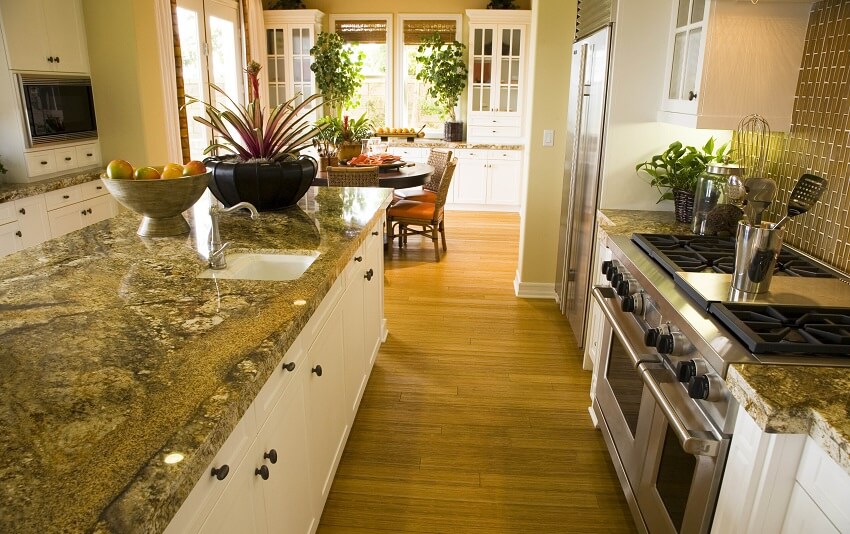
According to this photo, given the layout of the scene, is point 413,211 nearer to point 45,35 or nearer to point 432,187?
point 432,187

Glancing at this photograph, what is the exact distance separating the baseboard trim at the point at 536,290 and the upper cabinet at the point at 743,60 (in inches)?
85.5

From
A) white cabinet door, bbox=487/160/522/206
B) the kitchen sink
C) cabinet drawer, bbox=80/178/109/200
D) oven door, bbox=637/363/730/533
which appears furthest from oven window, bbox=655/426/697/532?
white cabinet door, bbox=487/160/522/206

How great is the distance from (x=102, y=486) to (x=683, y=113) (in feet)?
8.17

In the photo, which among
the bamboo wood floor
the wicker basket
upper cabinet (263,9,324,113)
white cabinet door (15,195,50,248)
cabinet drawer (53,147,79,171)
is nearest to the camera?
the bamboo wood floor

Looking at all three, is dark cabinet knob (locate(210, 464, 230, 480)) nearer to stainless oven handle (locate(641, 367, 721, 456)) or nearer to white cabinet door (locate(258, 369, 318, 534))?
white cabinet door (locate(258, 369, 318, 534))

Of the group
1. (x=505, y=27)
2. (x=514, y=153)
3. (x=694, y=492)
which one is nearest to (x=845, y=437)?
(x=694, y=492)

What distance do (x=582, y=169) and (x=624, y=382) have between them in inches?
63.9

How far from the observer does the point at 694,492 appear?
Result: 1.53 metres

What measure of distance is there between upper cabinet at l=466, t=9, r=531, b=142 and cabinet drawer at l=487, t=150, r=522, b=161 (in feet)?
0.92

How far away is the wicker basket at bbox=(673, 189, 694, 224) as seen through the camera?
8.77 feet

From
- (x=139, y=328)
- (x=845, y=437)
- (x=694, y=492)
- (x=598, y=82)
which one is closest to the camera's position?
(x=845, y=437)

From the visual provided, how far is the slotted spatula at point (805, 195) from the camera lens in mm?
1712

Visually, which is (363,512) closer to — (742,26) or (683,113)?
(683,113)

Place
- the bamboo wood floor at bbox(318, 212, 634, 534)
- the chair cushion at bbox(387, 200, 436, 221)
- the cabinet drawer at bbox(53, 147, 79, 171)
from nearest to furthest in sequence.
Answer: the bamboo wood floor at bbox(318, 212, 634, 534) < the cabinet drawer at bbox(53, 147, 79, 171) < the chair cushion at bbox(387, 200, 436, 221)
